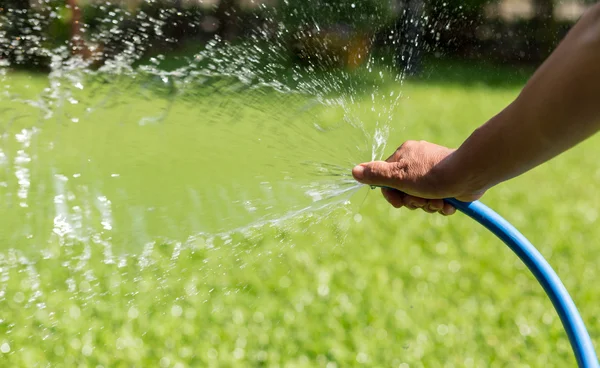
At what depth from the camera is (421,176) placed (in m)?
1.36

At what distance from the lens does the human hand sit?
132cm

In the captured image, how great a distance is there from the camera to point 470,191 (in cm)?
133

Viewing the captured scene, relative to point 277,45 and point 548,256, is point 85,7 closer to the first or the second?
point 277,45

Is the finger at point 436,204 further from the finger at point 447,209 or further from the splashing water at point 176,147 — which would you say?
the splashing water at point 176,147

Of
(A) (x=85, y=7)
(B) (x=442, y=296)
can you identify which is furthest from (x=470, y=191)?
(A) (x=85, y=7)

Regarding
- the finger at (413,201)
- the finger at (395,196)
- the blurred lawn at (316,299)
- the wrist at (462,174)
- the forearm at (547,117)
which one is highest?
the forearm at (547,117)

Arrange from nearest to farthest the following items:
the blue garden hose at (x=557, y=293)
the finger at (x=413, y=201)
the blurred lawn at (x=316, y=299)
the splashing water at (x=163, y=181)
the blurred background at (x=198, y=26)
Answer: the blue garden hose at (x=557, y=293), the finger at (x=413, y=201), the splashing water at (x=163, y=181), the blurred lawn at (x=316, y=299), the blurred background at (x=198, y=26)

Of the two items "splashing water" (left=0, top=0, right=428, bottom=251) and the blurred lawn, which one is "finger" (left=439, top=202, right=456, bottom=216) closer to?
"splashing water" (left=0, top=0, right=428, bottom=251)

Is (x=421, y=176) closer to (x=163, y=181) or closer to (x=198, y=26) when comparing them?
(x=163, y=181)

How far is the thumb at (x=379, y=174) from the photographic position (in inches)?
55.8

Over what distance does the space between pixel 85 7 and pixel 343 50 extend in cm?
171

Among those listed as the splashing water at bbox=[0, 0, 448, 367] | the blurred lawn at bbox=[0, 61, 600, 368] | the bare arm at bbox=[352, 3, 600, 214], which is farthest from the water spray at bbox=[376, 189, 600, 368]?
the blurred lawn at bbox=[0, 61, 600, 368]

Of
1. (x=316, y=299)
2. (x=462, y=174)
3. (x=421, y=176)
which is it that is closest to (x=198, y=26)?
(x=316, y=299)

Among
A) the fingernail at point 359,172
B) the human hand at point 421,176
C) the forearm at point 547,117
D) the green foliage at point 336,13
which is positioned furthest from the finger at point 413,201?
the green foliage at point 336,13
